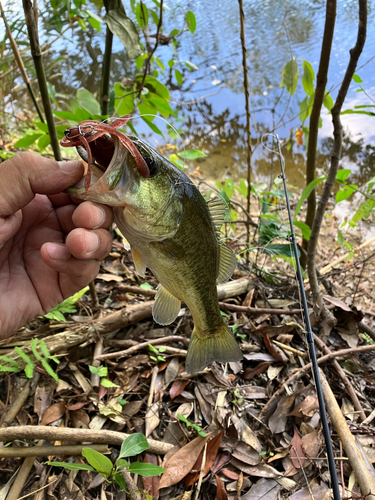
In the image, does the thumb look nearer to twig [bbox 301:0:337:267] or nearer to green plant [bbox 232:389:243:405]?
green plant [bbox 232:389:243:405]

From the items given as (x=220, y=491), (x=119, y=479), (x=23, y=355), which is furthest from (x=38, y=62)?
(x=220, y=491)

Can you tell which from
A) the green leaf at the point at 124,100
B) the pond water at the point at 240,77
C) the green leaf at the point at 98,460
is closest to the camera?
the green leaf at the point at 98,460

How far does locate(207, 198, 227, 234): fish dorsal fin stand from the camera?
161cm

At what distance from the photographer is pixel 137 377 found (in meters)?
2.28

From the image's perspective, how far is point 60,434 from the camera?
1.75 metres

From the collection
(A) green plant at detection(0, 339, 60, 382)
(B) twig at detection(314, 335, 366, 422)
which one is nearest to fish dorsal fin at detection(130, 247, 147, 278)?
(A) green plant at detection(0, 339, 60, 382)

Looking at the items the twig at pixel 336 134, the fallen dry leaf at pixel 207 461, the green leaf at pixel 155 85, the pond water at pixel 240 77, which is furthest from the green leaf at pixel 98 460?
the pond water at pixel 240 77

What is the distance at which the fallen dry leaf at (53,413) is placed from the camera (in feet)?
6.46

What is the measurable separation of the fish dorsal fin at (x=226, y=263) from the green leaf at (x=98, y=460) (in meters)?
0.98

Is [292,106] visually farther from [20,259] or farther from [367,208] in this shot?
[20,259]

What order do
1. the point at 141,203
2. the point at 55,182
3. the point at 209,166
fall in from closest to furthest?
the point at 141,203, the point at 55,182, the point at 209,166

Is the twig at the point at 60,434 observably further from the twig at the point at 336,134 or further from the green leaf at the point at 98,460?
the twig at the point at 336,134

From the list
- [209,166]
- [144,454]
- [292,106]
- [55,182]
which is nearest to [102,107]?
[55,182]

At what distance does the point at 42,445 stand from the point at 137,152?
1648 mm
